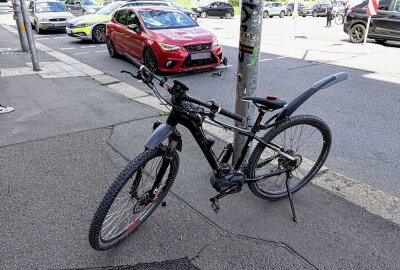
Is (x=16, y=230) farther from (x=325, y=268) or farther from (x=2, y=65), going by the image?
(x=2, y=65)

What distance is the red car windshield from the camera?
8.95 metres

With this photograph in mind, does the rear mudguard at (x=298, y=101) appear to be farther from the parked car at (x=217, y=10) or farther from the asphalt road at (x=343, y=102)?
the parked car at (x=217, y=10)

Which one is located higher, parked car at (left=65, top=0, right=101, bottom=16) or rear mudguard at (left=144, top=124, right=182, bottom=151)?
parked car at (left=65, top=0, right=101, bottom=16)

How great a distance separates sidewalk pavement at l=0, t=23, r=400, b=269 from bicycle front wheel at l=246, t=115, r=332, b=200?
0.46 ft

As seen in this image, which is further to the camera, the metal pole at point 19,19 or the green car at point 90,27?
the green car at point 90,27

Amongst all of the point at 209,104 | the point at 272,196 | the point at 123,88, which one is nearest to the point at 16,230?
the point at 209,104

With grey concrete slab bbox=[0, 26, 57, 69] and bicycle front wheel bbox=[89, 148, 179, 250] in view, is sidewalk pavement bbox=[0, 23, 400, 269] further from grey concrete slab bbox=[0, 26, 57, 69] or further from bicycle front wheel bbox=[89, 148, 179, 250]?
grey concrete slab bbox=[0, 26, 57, 69]

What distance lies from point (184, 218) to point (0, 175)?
217 cm

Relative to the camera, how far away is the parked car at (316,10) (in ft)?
111

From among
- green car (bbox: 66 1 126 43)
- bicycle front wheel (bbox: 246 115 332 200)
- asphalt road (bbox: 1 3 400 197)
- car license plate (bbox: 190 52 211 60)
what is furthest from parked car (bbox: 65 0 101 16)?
bicycle front wheel (bbox: 246 115 332 200)

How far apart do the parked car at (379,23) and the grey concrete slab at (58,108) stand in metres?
10.7

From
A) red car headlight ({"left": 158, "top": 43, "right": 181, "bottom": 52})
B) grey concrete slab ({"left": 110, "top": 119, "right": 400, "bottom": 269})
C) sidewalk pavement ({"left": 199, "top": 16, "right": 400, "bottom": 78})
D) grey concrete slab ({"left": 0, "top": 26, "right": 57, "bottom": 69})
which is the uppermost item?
red car headlight ({"left": 158, "top": 43, "right": 181, "bottom": 52})

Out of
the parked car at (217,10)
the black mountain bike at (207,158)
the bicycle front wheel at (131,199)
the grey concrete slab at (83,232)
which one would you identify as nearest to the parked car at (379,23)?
the black mountain bike at (207,158)

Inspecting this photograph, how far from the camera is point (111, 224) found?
8.52ft
